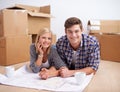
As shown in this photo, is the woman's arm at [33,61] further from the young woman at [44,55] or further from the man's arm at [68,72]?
the man's arm at [68,72]

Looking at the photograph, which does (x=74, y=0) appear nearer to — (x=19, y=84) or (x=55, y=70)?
(x=55, y=70)

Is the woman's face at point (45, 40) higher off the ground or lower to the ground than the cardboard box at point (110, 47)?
higher

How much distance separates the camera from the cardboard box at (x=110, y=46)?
2.62m

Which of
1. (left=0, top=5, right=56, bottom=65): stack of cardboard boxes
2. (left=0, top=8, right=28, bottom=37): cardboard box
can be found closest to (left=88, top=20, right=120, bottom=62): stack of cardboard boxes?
(left=0, top=5, right=56, bottom=65): stack of cardboard boxes

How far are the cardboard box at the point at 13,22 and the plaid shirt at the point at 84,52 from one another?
831 millimetres

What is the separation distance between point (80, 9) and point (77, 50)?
1.63 m

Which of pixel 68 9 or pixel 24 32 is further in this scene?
pixel 68 9

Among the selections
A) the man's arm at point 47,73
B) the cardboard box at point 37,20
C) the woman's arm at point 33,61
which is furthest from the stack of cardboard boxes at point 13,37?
the man's arm at point 47,73

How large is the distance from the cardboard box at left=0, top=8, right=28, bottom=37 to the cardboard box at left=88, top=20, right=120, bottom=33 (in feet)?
3.06

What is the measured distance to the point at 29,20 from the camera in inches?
107

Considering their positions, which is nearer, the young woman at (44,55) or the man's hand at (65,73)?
the man's hand at (65,73)

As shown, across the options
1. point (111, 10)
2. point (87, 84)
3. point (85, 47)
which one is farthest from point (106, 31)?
point (87, 84)

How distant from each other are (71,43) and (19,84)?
1.84ft

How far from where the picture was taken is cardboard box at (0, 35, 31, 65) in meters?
2.34
